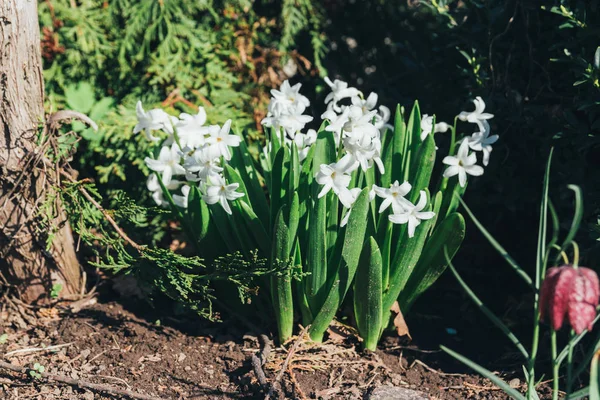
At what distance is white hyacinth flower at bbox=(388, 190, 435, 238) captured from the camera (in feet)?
6.81

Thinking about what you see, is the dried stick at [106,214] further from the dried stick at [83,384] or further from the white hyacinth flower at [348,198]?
the white hyacinth flower at [348,198]

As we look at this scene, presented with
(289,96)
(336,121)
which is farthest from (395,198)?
(289,96)

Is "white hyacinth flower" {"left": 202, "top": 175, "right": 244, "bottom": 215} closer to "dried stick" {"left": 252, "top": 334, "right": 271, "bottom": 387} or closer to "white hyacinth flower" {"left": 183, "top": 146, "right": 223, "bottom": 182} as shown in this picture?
"white hyacinth flower" {"left": 183, "top": 146, "right": 223, "bottom": 182}

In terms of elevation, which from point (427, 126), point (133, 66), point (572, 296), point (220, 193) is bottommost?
point (572, 296)

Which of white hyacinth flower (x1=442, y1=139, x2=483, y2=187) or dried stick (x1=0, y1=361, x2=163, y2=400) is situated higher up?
white hyacinth flower (x1=442, y1=139, x2=483, y2=187)

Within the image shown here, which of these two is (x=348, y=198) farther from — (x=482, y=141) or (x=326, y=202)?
(x=482, y=141)

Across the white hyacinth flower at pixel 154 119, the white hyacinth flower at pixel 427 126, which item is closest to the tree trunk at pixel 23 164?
the white hyacinth flower at pixel 154 119

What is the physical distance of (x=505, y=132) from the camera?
2.72m

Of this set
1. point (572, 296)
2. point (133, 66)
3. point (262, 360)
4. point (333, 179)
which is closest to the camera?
point (572, 296)

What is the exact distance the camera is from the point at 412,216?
2.11 metres

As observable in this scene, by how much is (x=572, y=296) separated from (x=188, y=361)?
1431 mm

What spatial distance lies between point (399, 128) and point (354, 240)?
456 mm

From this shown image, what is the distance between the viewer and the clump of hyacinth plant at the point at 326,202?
2.12 m

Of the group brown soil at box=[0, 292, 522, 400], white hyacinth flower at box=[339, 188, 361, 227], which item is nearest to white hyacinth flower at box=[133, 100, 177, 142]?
white hyacinth flower at box=[339, 188, 361, 227]
